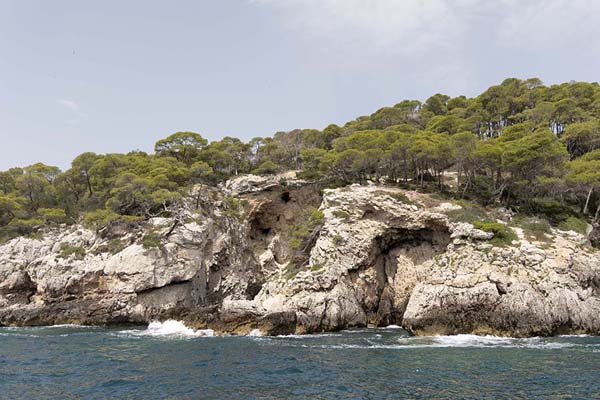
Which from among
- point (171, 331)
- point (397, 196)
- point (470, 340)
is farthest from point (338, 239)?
point (171, 331)

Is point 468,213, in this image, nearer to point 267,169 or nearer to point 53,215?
point 267,169

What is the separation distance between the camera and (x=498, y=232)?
33.8 meters

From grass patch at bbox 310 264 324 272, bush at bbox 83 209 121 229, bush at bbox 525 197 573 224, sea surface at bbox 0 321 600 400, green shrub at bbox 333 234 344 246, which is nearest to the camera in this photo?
sea surface at bbox 0 321 600 400

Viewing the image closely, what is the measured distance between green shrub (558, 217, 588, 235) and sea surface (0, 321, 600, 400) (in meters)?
12.0

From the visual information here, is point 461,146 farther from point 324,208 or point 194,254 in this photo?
point 194,254

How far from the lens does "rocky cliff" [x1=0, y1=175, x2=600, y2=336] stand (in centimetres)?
2916

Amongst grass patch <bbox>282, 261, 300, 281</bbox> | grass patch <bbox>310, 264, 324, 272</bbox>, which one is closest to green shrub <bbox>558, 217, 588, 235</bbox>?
grass patch <bbox>310, 264, 324, 272</bbox>

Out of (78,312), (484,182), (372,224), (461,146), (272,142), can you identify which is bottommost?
(78,312)

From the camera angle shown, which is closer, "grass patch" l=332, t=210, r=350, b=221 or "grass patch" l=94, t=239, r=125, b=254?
"grass patch" l=332, t=210, r=350, b=221

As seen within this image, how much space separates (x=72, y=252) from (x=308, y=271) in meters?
22.9

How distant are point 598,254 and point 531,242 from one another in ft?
15.4

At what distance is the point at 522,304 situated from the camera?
92.4ft

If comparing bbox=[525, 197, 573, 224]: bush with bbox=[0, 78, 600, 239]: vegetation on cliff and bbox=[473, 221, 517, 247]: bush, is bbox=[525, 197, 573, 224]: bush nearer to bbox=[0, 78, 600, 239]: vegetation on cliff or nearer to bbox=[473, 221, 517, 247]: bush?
bbox=[0, 78, 600, 239]: vegetation on cliff

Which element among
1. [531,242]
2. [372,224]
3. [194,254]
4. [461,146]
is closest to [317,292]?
[372,224]
